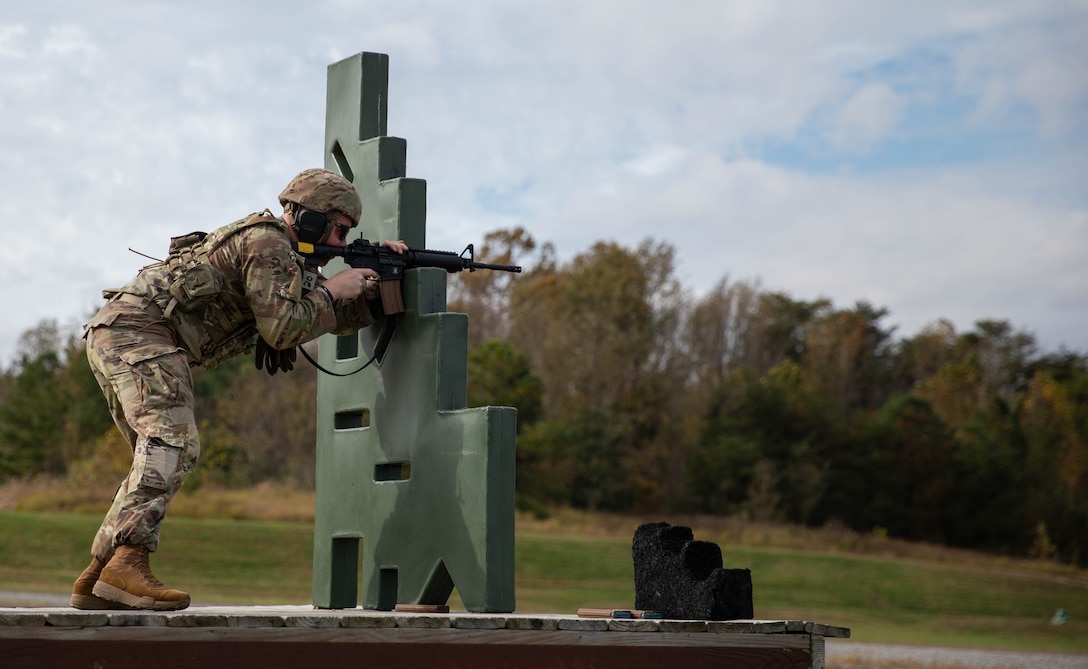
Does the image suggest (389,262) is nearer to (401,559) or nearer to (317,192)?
(317,192)

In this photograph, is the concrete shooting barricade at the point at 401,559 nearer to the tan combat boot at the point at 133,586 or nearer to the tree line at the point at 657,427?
the tan combat boot at the point at 133,586

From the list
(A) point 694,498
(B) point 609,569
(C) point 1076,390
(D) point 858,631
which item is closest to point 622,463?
(A) point 694,498

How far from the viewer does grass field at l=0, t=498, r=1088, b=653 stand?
2222 centimetres

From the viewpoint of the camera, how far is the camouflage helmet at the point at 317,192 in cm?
513

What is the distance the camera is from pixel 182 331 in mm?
4805

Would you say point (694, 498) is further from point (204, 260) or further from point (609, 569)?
point (204, 260)

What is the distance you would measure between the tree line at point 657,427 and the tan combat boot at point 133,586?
33046 millimetres

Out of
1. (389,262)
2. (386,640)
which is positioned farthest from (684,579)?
(389,262)

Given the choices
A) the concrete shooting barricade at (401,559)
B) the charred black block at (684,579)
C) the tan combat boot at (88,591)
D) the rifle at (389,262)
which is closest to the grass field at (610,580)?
the concrete shooting barricade at (401,559)

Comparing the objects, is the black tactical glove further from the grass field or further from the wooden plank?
the grass field

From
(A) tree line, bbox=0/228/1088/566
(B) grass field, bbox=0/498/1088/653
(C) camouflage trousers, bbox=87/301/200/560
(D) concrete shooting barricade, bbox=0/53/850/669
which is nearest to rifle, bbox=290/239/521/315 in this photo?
(D) concrete shooting barricade, bbox=0/53/850/669

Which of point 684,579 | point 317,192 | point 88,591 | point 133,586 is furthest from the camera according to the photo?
point 317,192

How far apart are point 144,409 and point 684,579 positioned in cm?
212

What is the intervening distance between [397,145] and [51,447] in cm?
4030
